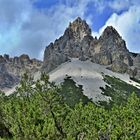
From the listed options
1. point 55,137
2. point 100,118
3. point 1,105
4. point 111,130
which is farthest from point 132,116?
point 1,105

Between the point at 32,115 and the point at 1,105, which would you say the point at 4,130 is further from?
the point at 32,115

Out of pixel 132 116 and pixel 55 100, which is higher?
pixel 55 100

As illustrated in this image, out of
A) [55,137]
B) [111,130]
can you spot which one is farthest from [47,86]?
[111,130]

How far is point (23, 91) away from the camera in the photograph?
90438 millimetres

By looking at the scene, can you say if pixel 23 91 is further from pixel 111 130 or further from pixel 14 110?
pixel 111 130

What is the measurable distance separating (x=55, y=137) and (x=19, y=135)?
23.9ft

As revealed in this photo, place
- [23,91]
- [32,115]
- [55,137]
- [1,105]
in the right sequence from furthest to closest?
[1,105] → [23,91] → [32,115] → [55,137]

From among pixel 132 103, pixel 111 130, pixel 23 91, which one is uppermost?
pixel 23 91

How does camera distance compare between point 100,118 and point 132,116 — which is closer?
point 132,116

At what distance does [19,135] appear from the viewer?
78.4m

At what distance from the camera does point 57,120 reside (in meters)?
84.4

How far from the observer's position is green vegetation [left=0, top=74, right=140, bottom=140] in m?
77.8

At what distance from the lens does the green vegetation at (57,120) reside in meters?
77.8

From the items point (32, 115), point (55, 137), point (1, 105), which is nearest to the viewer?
point (55, 137)
